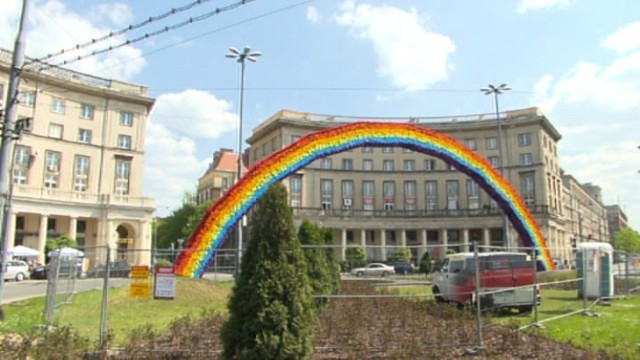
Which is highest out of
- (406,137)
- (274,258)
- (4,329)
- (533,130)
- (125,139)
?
(533,130)

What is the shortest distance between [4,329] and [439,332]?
399 inches

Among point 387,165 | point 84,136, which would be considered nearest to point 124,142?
point 84,136

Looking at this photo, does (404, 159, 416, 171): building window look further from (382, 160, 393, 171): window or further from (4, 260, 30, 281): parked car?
(4, 260, 30, 281): parked car

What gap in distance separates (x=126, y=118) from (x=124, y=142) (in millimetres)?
3144

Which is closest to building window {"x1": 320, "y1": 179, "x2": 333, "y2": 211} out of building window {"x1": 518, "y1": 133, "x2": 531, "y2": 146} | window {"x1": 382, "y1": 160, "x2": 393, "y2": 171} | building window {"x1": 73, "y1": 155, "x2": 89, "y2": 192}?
window {"x1": 382, "y1": 160, "x2": 393, "y2": 171}

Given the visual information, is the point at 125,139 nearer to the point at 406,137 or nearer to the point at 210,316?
the point at 406,137

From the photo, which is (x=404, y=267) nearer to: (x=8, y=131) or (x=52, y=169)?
(x=8, y=131)

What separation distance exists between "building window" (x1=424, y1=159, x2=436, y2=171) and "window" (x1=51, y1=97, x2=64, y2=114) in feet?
182

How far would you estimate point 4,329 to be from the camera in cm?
1199

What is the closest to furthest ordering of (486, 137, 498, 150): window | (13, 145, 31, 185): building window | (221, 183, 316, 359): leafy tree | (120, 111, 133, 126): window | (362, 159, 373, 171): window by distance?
1. (221, 183, 316, 359): leafy tree
2. (13, 145, 31, 185): building window
3. (120, 111, 133, 126): window
4. (486, 137, 498, 150): window
5. (362, 159, 373, 171): window

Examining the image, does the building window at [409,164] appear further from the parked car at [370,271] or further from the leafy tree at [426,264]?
the parked car at [370,271]

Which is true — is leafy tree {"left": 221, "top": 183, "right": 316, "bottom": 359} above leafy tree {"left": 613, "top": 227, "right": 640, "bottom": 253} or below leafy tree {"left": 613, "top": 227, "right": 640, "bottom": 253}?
below

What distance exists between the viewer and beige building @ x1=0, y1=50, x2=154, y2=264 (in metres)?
54.7

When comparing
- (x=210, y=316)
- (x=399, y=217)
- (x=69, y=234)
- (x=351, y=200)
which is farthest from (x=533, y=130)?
(x=210, y=316)
